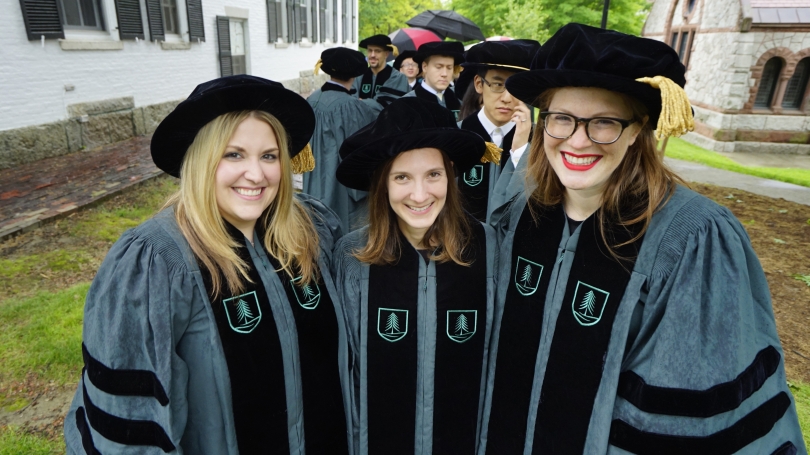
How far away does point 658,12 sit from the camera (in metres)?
19.6

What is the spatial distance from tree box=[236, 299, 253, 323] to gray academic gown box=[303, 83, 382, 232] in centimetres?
322

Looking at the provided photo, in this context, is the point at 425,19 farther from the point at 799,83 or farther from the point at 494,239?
the point at 494,239

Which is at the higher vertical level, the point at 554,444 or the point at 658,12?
the point at 658,12

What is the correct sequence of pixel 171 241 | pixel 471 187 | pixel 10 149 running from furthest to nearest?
pixel 10 149 < pixel 471 187 < pixel 171 241

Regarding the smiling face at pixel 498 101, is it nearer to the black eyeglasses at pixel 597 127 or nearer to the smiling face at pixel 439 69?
the black eyeglasses at pixel 597 127

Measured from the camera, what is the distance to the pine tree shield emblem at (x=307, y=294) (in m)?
1.82

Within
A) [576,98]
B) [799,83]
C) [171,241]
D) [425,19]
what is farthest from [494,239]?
[799,83]

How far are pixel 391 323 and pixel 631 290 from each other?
886mm

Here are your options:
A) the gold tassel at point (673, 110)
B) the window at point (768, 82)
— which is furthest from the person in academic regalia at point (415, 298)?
the window at point (768, 82)

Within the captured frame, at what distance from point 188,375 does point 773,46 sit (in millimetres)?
17298

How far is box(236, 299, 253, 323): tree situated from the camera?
166 cm

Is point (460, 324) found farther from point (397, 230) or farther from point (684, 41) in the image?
point (684, 41)

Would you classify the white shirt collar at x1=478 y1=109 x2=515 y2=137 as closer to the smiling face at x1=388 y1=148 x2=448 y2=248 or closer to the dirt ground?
the smiling face at x1=388 y1=148 x2=448 y2=248

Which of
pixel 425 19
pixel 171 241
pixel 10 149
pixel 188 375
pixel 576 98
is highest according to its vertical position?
pixel 425 19
